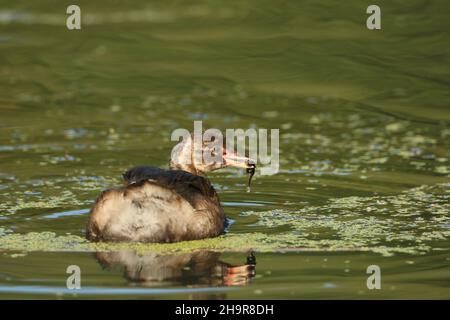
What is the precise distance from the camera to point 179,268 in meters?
7.98

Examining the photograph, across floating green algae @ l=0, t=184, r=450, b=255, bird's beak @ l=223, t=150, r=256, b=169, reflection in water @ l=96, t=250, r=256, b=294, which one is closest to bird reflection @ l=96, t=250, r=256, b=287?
reflection in water @ l=96, t=250, r=256, b=294

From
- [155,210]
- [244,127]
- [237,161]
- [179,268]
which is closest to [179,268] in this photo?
[179,268]

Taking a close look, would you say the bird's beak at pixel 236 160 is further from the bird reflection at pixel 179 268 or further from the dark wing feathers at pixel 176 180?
the bird reflection at pixel 179 268

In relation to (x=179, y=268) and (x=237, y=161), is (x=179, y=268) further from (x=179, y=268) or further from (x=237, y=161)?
(x=237, y=161)

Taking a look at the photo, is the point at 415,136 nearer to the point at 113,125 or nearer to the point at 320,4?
the point at 113,125

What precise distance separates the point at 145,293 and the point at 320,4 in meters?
10.8

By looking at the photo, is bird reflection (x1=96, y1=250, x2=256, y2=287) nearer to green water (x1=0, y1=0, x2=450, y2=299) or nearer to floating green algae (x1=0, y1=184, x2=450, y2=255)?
green water (x1=0, y1=0, x2=450, y2=299)

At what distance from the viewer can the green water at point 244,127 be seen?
8.00 metres

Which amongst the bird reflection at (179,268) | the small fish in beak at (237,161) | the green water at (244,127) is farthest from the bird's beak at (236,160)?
the bird reflection at (179,268)

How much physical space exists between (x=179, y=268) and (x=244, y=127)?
5492mm

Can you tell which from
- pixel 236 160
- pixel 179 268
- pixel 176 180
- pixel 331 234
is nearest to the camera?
pixel 179 268

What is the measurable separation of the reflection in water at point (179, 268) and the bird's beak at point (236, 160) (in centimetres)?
154

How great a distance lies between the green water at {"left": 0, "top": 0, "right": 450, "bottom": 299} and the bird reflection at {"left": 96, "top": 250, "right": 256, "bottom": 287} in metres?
0.02

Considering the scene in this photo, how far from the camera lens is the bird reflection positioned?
766 centimetres
